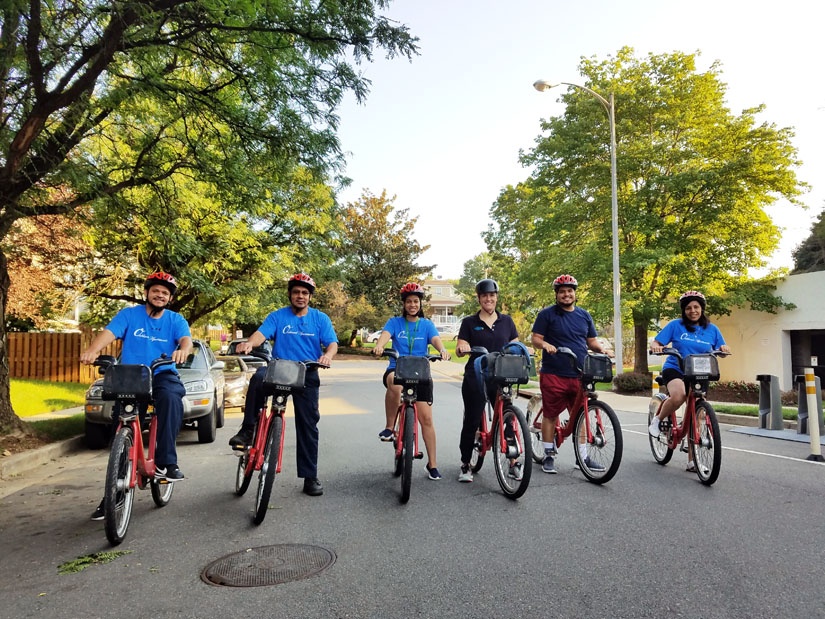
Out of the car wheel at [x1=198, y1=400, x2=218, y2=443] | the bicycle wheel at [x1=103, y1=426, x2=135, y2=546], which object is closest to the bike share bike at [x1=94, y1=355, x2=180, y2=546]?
the bicycle wheel at [x1=103, y1=426, x2=135, y2=546]

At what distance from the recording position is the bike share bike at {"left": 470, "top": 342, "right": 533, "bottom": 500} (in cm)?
540

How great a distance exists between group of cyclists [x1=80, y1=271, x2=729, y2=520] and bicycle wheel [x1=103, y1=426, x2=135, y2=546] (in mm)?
410

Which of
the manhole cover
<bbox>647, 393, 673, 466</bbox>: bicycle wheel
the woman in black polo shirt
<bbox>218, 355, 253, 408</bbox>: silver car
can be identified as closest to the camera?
the manhole cover

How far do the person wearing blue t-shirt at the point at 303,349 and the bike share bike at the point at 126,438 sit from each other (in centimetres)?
85

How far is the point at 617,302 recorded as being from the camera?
1789 centimetres

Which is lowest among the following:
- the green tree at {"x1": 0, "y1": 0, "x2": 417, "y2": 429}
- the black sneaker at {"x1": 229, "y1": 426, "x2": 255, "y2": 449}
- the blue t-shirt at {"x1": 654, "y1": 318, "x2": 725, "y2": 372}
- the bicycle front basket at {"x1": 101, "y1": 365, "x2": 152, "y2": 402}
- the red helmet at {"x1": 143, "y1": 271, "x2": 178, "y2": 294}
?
the black sneaker at {"x1": 229, "y1": 426, "x2": 255, "y2": 449}

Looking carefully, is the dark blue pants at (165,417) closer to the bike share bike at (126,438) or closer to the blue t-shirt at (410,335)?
the bike share bike at (126,438)

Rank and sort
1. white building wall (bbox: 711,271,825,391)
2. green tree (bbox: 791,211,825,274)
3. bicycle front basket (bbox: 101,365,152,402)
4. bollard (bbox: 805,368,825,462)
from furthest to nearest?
1. green tree (bbox: 791,211,825,274)
2. white building wall (bbox: 711,271,825,391)
3. bollard (bbox: 805,368,825,462)
4. bicycle front basket (bbox: 101,365,152,402)

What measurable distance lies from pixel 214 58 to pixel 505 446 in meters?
6.07

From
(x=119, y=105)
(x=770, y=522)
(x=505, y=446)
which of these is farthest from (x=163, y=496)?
(x=119, y=105)

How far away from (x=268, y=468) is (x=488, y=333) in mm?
2675

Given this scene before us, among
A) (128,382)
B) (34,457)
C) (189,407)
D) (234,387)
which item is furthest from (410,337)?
(234,387)

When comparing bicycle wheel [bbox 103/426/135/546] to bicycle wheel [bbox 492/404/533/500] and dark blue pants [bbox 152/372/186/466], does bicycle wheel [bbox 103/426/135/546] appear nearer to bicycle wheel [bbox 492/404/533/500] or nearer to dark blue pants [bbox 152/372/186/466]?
dark blue pants [bbox 152/372/186/466]

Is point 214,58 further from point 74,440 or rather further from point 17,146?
point 74,440
